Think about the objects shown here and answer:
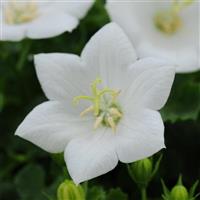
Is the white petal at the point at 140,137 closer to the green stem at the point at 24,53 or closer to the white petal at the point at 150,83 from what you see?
the white petal at the point at 150,83

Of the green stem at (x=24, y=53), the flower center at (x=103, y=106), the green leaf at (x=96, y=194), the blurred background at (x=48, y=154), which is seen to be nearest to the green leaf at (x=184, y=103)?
the blurred background at (x=48, y=154)

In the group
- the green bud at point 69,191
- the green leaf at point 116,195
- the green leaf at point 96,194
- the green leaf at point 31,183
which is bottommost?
the green leaf at point 31,183

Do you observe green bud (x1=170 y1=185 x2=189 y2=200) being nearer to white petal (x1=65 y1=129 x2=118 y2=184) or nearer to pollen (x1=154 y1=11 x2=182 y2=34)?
white petal (x1=65 y1=129 x2=118 y2=184)

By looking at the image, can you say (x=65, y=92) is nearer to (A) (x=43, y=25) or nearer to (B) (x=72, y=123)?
(B) (x=72, y=123)

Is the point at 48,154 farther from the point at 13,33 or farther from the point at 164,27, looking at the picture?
the point at 164,27

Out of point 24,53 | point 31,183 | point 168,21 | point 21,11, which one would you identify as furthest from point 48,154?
point 168,21

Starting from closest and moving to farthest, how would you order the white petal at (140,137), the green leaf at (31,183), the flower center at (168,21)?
1. the white petal at (140,137)
2. the green leaf at (31,183)
3. the flower center at (168,21)

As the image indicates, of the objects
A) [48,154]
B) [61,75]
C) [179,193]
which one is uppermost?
[61,75]
